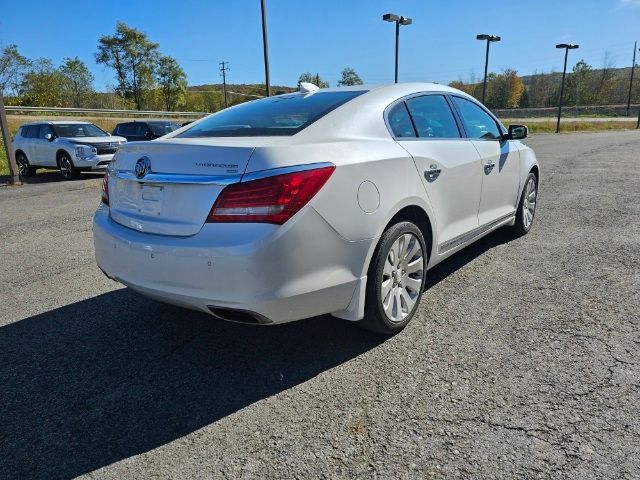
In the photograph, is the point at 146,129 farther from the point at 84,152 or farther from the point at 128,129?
the point at 84,152

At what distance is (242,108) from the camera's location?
3.88 m

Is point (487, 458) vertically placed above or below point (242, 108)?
below

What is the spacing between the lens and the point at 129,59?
6838 centimetres

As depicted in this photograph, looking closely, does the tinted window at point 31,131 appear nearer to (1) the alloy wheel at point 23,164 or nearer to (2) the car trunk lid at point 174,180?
(1) the alloy wheel at point 23,164

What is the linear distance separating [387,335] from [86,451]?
1864 millimetres

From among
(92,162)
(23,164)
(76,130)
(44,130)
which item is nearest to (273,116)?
(92,162)

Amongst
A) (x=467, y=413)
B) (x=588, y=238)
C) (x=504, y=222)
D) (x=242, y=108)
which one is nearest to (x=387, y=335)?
(x=467, y=413)

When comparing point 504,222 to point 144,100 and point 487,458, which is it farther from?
point 144,100

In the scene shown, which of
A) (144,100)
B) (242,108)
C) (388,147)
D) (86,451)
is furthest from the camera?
(144,100)

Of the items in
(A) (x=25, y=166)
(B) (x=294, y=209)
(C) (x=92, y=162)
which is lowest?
(A) (x=25, y=166)

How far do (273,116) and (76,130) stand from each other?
43.9 ft

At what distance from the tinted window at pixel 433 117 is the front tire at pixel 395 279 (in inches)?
34.5

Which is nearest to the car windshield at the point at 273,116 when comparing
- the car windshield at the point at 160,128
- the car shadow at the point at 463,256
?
the car shadow at the point at 463,256

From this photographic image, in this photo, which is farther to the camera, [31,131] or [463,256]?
[31,131]
